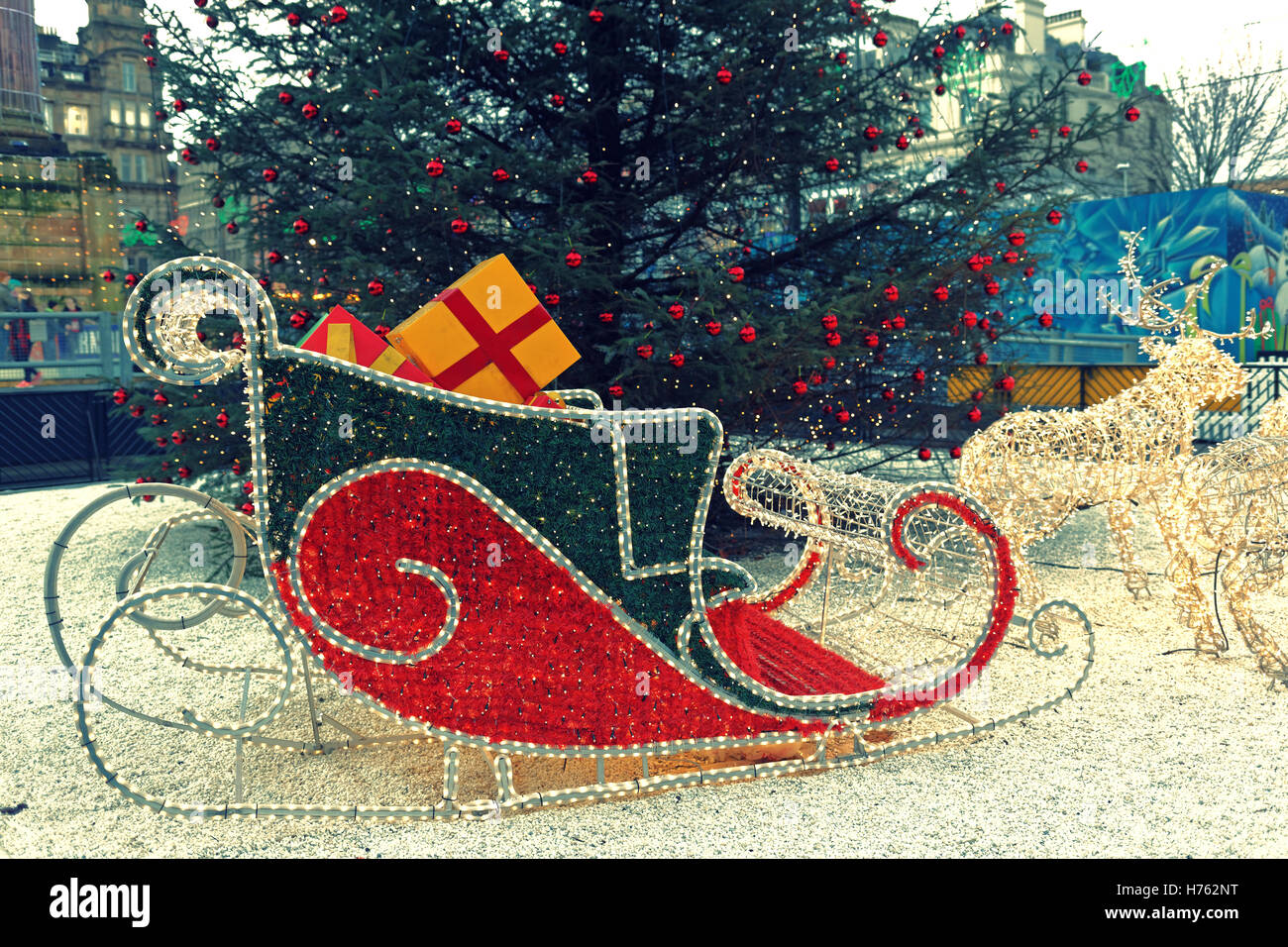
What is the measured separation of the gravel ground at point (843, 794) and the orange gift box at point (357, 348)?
1364 mm

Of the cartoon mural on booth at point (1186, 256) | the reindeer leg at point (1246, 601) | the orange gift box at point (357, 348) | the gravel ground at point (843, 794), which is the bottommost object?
the gravel ground at point (843, 794)

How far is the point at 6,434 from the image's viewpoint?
32.8 feet

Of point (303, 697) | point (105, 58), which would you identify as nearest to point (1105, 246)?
point (303, 697)

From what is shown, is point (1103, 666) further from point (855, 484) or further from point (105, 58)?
point (105, 58)

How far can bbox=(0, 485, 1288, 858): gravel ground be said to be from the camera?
281 cm

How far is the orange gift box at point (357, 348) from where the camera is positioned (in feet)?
9.95

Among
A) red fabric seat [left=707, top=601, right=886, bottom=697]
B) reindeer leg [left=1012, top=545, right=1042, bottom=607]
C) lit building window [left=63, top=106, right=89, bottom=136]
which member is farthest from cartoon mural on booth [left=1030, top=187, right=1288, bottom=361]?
lit building window [left=63, top=106, right=89, bottom=136]

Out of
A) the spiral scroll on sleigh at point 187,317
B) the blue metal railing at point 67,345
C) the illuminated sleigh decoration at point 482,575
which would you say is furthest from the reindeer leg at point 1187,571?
the blue metal railing at point 67,345

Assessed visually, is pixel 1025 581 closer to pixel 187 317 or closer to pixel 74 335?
pixel 187 317

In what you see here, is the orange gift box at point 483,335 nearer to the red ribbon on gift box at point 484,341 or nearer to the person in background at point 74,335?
the red ribbon on gift box at point 484,341

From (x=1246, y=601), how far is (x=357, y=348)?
3.82 meters

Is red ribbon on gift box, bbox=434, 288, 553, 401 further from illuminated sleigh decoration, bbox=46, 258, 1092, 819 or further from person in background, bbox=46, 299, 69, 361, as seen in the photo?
person in background, bbox=46, 299, 69, 361

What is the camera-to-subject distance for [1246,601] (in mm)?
4258

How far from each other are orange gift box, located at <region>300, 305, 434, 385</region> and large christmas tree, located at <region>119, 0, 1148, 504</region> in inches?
80.5
